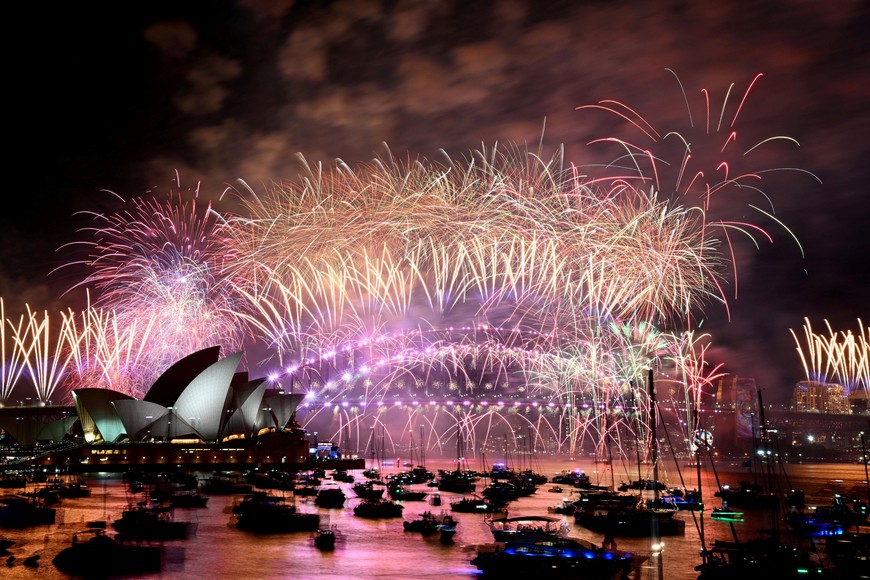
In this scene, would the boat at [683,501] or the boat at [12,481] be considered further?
the boat at [12,481]

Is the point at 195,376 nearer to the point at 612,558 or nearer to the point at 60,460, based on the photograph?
the point at 60,460

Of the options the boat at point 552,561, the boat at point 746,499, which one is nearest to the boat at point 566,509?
the boat at point 746,499

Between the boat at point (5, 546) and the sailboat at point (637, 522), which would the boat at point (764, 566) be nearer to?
the sailboat at point (637, 522)

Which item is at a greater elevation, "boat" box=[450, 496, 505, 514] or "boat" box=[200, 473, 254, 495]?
"boat" box=[200, 473, 254, 495]

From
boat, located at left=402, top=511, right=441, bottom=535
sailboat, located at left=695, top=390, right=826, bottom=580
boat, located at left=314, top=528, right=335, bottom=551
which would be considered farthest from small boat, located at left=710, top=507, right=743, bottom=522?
boat, located at left=314, top=528, right=335, bottom=551

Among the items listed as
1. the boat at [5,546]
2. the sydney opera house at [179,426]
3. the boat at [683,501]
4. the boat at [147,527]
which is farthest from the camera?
the sydney opera house at [179,426]

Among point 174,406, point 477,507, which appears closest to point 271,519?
point 477,507

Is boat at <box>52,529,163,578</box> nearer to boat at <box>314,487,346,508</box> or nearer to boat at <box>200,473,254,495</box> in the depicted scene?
boat at <box>314,487,346,508</box>
